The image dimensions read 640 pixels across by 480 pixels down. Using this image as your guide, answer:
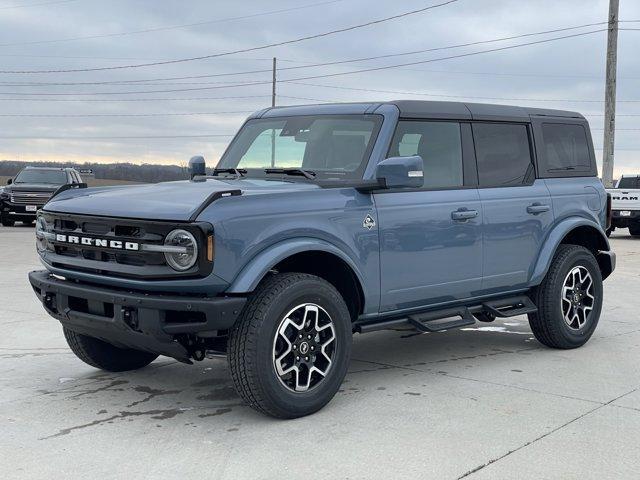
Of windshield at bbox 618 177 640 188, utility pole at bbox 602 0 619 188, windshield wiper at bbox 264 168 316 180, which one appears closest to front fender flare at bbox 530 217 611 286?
windshield wiper at bbox 264 168 316 180

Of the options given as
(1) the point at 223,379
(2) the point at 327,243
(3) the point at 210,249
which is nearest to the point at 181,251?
(3) the point at 210,249

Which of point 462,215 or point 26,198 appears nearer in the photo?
point 462,215

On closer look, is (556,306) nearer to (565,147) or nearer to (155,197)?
(565,147)

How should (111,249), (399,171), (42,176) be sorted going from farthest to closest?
(42,176)
(399,171)
(111,249)

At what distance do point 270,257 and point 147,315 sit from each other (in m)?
0.76

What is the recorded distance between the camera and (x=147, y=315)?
4.46m

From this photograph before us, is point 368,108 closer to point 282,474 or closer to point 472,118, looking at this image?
point 472,118

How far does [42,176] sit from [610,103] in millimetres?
17968

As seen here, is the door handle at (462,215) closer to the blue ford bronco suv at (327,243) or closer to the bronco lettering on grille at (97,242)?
the blue ford bronco suv at (327,243)

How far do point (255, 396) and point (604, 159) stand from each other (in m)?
24.0

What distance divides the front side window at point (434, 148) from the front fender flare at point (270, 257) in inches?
41.2

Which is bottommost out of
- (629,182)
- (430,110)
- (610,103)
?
(629,182)

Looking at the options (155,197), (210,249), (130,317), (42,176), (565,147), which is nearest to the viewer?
(210,249)

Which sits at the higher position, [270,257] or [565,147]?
[565,147]
